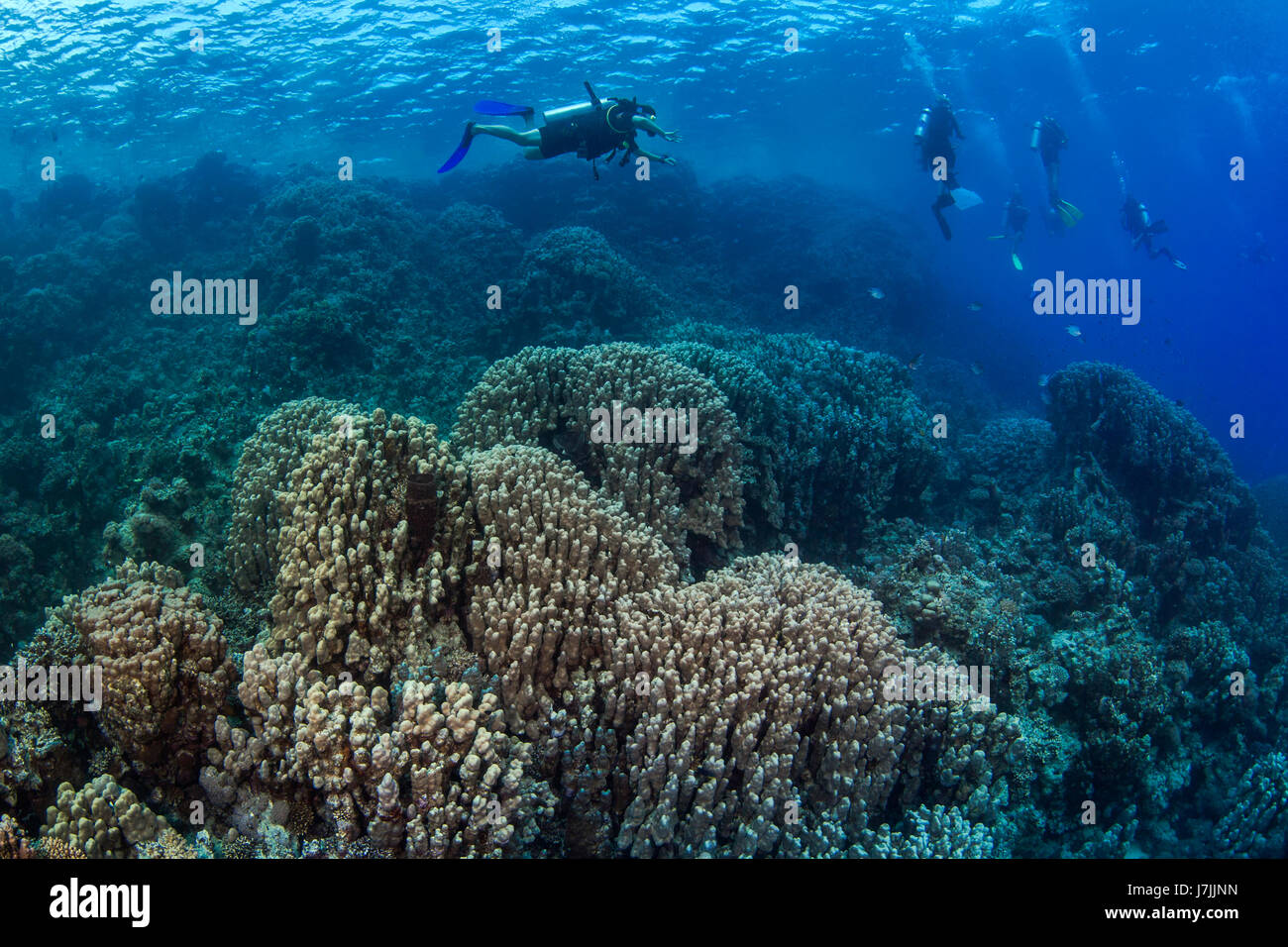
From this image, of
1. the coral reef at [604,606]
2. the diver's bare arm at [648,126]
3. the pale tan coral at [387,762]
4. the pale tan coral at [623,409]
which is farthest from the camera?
the diver's bare arm at [648,126]

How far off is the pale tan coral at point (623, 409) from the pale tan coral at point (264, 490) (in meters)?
1.30

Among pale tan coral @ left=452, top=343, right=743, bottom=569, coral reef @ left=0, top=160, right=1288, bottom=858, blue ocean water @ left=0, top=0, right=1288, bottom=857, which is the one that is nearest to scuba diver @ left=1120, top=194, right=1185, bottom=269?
blue ocean water @ left=0, top=0, right=1288, bottom=857

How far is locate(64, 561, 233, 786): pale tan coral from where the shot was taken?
3031 millimetres

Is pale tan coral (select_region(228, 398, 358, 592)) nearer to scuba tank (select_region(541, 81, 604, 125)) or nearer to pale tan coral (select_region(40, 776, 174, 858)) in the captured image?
pale tan coral (select_region(40, 776, 174, 858))

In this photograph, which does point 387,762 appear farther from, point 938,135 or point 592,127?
point 938,135

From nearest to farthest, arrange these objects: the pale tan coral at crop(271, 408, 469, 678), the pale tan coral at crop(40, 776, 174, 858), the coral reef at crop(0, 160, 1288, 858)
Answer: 1. the pale tan coral at crop(40, 776, 174, 858)
2. the coral reef at crop(0, 160, 1288, 858)
3. the pale tan coral at crop(271, 408, 469, 678)

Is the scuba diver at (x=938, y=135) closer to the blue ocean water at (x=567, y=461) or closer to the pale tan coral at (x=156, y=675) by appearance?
the blue ocean water at (x=567, y=461)

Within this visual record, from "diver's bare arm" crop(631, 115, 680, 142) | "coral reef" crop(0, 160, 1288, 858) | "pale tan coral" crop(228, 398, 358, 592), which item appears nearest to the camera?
"coral reef" crop(0, 160, 1288, 858)

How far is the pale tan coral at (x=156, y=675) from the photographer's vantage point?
119 inches

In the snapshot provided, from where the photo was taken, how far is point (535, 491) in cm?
423

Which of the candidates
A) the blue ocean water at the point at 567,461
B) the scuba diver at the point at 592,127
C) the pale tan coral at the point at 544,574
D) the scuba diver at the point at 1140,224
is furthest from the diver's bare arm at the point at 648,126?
the scuba diver at the point at 1140,224

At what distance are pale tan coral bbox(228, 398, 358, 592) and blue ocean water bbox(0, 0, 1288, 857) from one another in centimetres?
4
